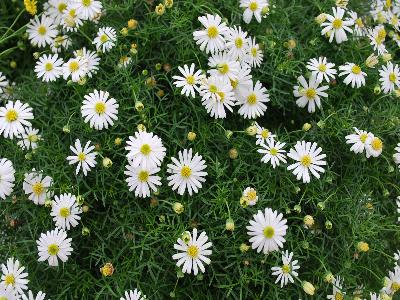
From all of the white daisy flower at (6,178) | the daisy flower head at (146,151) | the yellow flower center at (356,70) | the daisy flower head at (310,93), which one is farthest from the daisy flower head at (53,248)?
the yellow flower center at (356,70)

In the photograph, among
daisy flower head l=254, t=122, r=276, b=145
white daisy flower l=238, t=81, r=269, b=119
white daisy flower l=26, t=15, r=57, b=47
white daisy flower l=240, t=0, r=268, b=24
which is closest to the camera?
daisy flower head l=254, t=122, r=276, b=145

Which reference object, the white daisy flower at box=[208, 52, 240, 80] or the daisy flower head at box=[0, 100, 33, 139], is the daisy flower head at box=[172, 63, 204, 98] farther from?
the daisy flower head at box=[0, 100, 33, 139]

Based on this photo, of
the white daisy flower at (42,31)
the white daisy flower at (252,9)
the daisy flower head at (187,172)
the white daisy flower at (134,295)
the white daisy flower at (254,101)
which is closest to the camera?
the white daisy flower at (134,295)

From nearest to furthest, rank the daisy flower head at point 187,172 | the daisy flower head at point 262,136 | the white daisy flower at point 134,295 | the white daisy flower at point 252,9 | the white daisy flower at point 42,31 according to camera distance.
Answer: the white daisy flower at point 134,295 → the daisy flower head at point 187,172 → the daisy flower head at point 262,136 → the white daisy flower at point 252,9 → the white daisy flower at point 42,31

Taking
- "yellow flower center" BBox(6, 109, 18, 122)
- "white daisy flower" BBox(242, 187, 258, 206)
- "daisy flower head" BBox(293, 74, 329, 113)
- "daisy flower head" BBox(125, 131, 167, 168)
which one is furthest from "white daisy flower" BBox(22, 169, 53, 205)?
"daisy flower head" BBox(293, 74, 329, 113)

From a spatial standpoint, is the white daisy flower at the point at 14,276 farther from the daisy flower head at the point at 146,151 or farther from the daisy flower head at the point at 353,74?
the daisy flower head at the point at 353,74

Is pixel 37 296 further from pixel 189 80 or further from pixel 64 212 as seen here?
pixel 189 80

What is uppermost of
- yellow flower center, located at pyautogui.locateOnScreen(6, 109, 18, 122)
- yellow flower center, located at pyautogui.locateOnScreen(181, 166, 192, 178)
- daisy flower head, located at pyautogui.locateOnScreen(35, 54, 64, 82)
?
daisy flower head, located at pyautogui.locateOnScreen(35, 54, 64, 82)

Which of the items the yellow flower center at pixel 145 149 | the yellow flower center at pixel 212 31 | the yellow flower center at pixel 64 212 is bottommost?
the yellow flower center at pixel 64 212
